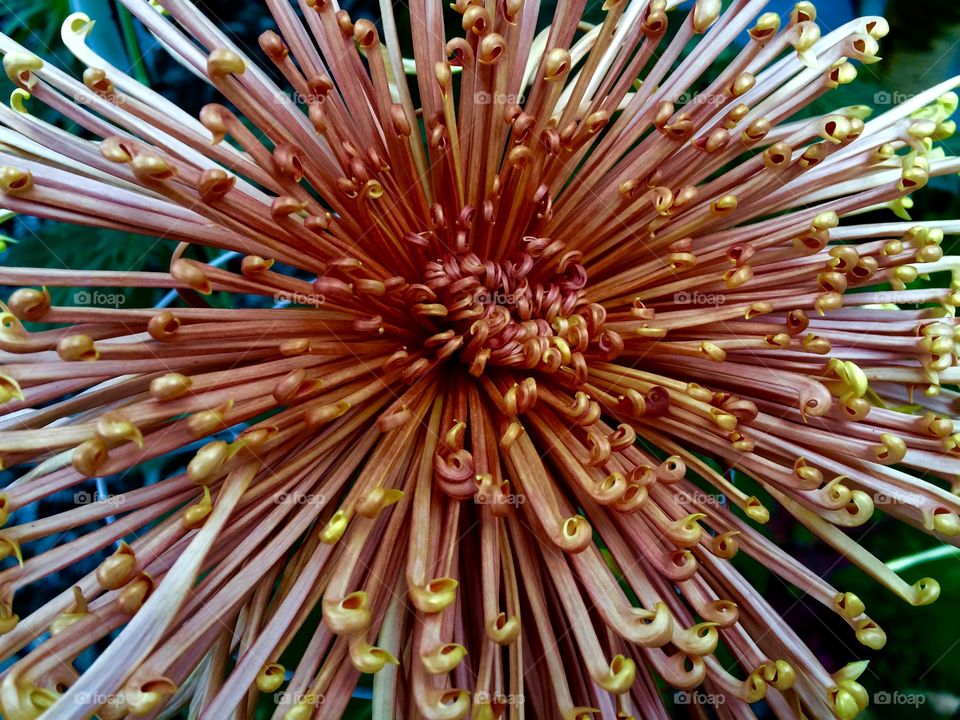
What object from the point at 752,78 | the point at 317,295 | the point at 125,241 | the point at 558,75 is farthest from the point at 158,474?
the point at 752,78

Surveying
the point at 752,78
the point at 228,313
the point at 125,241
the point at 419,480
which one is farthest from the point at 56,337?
the point at 752,78

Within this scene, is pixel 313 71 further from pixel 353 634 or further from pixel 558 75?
pixel 353 634

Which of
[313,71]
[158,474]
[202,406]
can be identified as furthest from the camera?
[158,474]

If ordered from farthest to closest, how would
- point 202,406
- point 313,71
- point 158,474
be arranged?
point 158,474, point 313,71, point 202,406

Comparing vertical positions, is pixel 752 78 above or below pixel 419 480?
above

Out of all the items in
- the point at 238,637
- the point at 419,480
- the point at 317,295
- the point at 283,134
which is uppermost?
the point at 283,134

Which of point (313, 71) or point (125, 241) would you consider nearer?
point (313, 71)

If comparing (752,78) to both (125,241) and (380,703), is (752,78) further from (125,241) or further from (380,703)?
(125,241)
